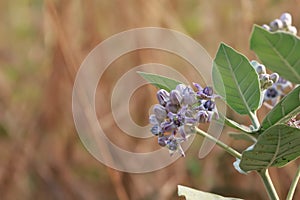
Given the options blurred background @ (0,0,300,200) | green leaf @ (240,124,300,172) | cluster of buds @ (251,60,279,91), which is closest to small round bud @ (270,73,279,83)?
cluster of buds @ (251,60,279,91)

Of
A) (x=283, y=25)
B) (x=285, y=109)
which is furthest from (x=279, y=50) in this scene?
(x=283, y=25)

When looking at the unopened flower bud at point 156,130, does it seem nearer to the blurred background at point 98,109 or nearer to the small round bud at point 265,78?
the small round bud at point 265,78

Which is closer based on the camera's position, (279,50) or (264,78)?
(279,50)

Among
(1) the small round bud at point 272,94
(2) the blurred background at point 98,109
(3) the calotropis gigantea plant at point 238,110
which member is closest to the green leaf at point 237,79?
(3) the calotropis gigantea plant at point 238,110

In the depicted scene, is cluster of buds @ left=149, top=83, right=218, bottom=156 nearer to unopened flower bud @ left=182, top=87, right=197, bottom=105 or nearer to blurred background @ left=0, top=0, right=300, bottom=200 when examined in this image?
unopened flower bud @ left=182, top=87, right=197, bottom=105

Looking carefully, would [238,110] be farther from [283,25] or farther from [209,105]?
[283,25]

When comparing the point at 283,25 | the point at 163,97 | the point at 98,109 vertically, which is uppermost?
the point at 98,109
